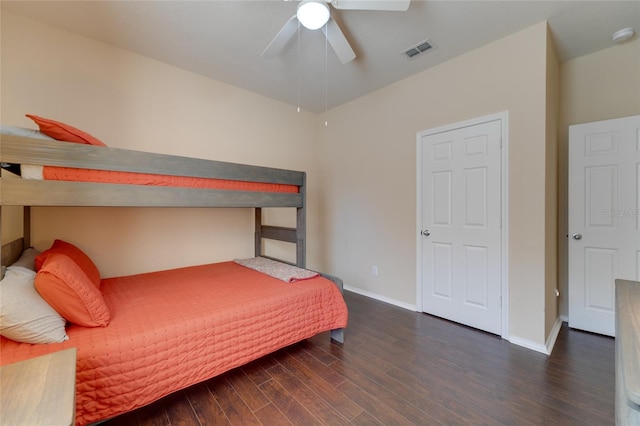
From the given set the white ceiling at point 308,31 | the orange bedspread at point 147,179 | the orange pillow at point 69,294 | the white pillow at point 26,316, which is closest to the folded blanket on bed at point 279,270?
the orange bedspread at point 147,179

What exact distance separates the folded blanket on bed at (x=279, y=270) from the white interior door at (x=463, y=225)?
4.50ft

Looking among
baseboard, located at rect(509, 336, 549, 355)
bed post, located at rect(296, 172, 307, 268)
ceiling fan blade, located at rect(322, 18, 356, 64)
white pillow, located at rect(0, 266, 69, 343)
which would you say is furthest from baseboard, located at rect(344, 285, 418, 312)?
white pillow, located at rect(0, 266, 69, 343)

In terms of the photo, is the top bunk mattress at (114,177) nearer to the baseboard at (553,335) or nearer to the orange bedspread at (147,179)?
the orange bedspread at (147,179)

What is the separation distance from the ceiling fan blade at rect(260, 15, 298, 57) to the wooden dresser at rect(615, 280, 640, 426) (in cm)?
216

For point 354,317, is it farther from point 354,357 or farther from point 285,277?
point 285,277

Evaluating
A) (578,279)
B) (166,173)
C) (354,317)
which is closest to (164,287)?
(166,173)

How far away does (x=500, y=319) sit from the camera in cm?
228

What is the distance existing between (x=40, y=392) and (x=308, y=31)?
251cm

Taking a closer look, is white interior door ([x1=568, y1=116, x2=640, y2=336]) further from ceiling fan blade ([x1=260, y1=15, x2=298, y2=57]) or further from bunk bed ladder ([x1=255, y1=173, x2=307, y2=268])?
ceiling fan blade ([x1=260, y1=15, x2=298, y2=57])

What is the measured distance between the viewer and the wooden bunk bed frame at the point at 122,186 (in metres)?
1.27

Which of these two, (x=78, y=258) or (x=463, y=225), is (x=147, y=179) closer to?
(x=78, y=258)

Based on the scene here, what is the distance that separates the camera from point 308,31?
6.91 ft

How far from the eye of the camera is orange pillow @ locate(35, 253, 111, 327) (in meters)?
1.24

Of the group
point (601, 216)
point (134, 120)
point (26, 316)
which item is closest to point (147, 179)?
point (26, 316)
